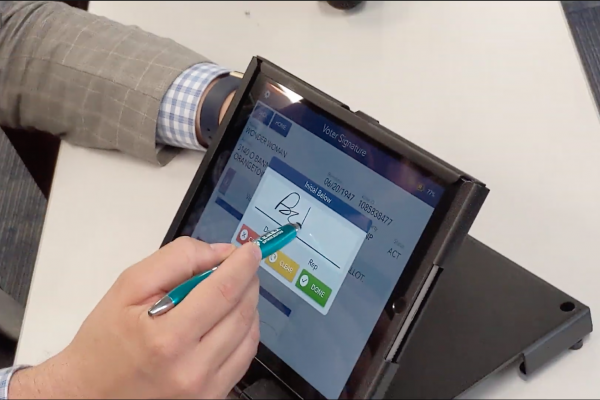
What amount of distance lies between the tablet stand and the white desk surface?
3 centimetres

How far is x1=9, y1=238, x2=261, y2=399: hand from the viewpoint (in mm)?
358

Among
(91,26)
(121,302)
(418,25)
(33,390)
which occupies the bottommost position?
(33,390)

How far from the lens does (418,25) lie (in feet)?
2.43

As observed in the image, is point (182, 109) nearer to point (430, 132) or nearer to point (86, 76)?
point (86, 76)

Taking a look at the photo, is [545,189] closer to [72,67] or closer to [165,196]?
[165,196]

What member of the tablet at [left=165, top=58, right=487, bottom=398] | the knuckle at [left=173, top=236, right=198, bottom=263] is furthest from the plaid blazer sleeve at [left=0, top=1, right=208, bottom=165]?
the knuckle at [left=173, top=236, right=198, bottom=263]

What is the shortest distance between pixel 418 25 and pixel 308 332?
1.56 ft

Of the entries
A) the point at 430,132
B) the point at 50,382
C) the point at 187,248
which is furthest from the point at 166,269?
the point at 430,132

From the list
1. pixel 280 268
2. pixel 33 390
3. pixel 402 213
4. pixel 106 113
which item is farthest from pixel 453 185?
pixel 106 113

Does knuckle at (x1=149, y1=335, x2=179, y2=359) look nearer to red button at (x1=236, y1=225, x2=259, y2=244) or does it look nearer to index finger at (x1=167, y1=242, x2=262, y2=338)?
index finger at (x1=167, y1=242, x2=262, y2=338)

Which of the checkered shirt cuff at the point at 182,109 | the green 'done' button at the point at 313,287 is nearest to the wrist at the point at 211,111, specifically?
the checkered shirt cuff at the point at 182,109

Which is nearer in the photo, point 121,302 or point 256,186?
point 121,302

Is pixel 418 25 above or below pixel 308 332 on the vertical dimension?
above

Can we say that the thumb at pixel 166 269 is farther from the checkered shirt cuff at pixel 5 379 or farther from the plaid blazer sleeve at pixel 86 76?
the plaid blazer sleeve at pixel 86 76
